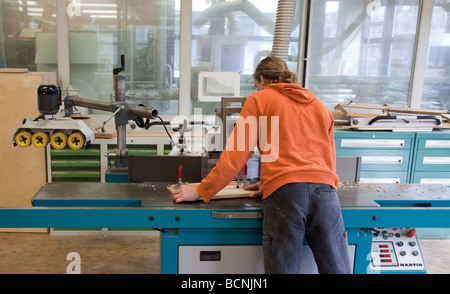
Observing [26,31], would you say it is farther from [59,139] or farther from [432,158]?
[432,158]

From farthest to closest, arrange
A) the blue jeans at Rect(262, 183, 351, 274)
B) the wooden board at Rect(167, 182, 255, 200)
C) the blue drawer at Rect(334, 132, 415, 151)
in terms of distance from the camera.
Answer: the blue drawer at Rect(334, 132, 415, 151)
the wooden board at Rect(167, 182, 255, 200)
the blue jeans at Rect(262, 183, 351, 274)

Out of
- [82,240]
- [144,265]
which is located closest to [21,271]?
[82,240]

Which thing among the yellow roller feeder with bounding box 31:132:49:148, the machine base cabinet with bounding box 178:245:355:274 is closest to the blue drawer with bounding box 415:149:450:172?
the machine base cabinet with bounding box 178:245:355:274

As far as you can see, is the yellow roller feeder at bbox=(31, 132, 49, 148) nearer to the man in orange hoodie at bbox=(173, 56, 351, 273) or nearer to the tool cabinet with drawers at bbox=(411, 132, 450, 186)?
the man in orange hoodie at bbox=(173, 56, 351, 273)

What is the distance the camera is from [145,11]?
3357 mm

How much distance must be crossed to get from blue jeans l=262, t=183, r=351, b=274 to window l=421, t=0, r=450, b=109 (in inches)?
106

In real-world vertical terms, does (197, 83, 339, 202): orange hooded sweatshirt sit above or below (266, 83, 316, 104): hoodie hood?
below

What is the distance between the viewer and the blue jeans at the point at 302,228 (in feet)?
4.79

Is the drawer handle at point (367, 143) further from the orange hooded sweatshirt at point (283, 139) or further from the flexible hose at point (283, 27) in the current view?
the orange hooded sweatshirt at point (283, 139)

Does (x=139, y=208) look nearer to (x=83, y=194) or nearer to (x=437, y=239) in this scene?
(x=83, y=194)

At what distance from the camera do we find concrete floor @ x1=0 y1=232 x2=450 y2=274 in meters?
2.56
